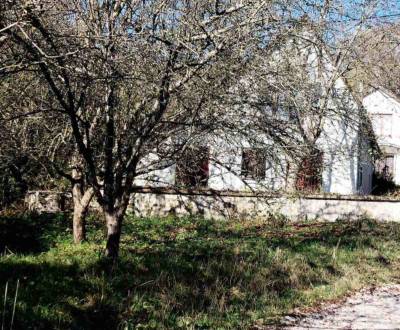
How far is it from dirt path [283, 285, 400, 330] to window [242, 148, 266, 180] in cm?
249

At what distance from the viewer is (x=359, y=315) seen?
682cm

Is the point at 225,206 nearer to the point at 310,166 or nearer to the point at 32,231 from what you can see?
the point at 32,231

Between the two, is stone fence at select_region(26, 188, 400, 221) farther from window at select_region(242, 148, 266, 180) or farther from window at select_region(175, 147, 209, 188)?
window at select_region(242, 148, 266, 180)

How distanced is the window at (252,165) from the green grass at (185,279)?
137cm

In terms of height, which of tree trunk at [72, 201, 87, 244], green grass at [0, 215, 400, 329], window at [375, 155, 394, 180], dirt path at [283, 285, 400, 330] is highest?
window at [375, 155, 394, 180]

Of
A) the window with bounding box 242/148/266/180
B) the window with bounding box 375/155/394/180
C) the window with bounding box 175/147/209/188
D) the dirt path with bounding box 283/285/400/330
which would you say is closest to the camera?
the dirt path with bounding box 283/285/400/330

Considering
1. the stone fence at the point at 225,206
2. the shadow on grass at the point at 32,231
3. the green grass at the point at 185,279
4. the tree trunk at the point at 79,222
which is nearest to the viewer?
the green grass at the point at 185,279

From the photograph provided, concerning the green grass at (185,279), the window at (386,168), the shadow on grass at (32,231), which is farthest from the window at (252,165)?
the window at (386,168)

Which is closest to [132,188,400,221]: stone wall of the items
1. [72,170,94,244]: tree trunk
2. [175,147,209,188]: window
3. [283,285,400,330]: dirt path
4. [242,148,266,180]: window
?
[175,147,209,188]: window

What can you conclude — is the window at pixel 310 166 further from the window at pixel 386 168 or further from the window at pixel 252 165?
the window at pixel 386 168

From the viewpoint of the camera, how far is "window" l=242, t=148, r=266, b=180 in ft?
28.8

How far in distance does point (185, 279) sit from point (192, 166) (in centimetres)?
349

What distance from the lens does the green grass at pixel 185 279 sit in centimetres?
574

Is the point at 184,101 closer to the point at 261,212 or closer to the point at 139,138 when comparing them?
the point at 139,138
